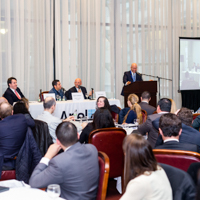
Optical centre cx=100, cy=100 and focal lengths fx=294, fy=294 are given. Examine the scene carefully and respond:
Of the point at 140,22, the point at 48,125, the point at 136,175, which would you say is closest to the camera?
the point at 136,175

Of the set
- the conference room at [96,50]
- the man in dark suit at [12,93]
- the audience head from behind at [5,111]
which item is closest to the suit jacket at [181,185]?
the audience head from behind at [5,111]

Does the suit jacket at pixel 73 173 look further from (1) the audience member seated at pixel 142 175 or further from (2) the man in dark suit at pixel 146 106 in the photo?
(2) the man in dark suit at pixel 146 106

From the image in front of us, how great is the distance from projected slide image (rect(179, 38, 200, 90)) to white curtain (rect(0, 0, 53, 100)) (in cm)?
488

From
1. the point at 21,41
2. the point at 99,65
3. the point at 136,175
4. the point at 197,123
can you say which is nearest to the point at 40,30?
the point at 21,41

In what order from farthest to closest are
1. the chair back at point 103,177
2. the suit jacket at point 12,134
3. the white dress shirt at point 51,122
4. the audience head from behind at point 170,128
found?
1. the white dress shirt at point 51,122
2. the suit jacket at point 12,134
3. the audience head from behind at point 170,128
4. the chair back at point 103,177

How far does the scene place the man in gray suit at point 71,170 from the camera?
6.20 feet

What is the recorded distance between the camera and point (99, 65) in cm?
970

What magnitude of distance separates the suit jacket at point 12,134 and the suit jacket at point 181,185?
1.88 m

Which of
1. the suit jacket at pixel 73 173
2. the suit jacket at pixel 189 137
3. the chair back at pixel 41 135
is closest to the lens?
the suit jacket at pixel 73 173

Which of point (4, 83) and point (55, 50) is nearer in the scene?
point (4, 83)

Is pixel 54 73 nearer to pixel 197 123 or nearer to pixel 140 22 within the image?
pixel 140 22

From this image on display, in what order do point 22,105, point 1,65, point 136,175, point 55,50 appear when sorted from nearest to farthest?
point 136,175 < point 22,105 < point 1,65 < point 55,50

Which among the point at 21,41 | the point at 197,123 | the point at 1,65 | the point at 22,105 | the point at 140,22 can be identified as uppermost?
the point at 140,22

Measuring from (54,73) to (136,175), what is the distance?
7953 mm
